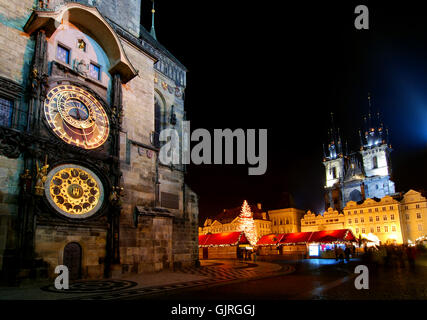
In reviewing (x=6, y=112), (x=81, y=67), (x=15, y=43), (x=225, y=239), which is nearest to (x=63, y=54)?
(x=81, y=67)

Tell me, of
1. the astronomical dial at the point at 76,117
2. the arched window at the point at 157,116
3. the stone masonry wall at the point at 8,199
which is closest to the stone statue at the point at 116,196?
the astronomical dial at the point at 76,117

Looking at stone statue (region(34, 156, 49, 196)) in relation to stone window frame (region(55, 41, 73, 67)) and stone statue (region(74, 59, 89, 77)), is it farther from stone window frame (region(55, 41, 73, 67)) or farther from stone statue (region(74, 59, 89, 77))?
stone statue (region(74, 59, 89, 77))

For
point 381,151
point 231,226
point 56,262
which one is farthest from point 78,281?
point 381,151

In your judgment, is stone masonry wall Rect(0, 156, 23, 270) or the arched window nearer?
stone masonry wall Rect(0, 156, 23, 270)

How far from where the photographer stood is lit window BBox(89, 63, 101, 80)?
1955cm

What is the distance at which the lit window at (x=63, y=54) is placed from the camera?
17.8m

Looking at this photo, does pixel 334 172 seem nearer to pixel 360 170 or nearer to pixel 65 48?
pixel 360 170

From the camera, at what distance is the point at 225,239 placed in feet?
127

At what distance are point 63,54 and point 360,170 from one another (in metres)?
103

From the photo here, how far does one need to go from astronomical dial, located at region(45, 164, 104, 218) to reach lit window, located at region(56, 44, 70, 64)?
628cm

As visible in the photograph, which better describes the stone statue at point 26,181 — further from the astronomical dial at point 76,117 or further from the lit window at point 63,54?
the lit window at point 63,54

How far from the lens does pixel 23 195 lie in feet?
47.0

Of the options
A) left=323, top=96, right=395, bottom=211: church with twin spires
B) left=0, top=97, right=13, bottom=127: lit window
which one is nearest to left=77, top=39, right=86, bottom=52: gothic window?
left=0, top=97, right=13, bottom=127: lit window
